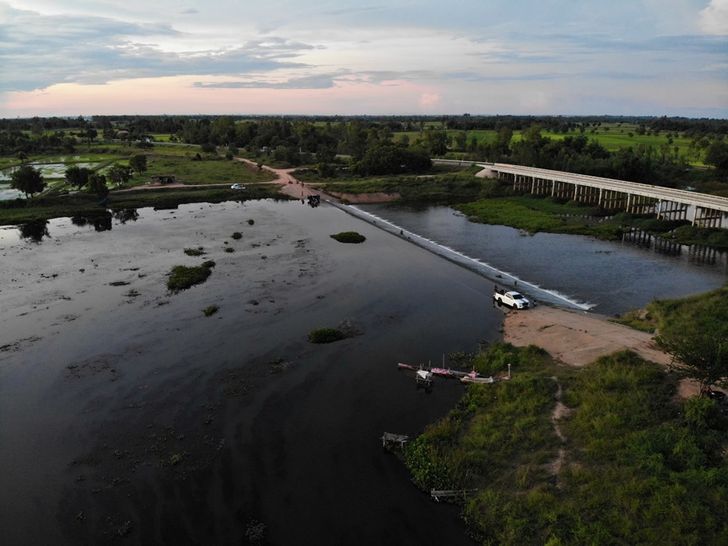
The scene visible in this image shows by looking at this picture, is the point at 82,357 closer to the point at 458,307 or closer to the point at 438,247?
the point at 458,307

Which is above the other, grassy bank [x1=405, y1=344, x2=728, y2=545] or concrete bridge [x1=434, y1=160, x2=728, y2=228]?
concrete bridge [x1=434, y1=160, x2=728, y2=228]

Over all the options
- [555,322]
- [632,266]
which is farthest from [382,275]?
[632,266]

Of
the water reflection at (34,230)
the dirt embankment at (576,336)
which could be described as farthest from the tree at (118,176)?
the dirt embankment at (576,336)

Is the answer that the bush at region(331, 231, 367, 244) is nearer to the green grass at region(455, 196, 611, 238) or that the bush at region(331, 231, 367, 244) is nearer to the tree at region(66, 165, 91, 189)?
the green grass at region(455, 196, 611, 238)

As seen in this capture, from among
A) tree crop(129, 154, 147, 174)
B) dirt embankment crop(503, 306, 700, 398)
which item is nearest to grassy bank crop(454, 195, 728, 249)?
dirt embankment crop(503, 306, 700, 398)

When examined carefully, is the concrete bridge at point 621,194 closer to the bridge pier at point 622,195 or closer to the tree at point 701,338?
the bridge pier at point 622,195
